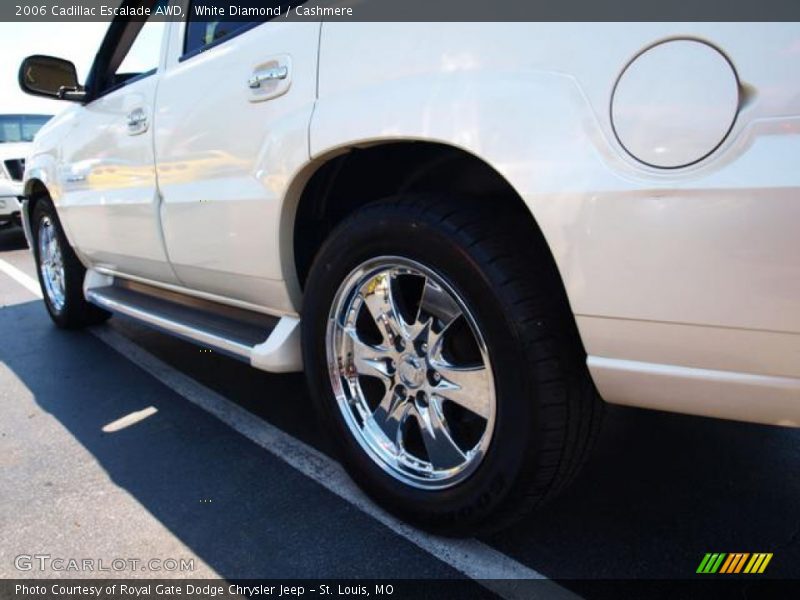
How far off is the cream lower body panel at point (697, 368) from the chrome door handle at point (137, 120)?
216cm

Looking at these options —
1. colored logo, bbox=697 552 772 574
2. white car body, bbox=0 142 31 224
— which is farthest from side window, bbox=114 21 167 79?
white car body, bbox=0 142 31 224

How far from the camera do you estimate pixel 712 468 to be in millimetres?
2225

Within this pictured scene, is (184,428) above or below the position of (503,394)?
below

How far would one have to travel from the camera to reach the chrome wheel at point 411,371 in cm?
177

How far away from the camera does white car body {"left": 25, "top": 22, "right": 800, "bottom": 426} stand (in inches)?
45.7

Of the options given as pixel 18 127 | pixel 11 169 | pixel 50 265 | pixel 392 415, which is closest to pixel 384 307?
pixel 392 415

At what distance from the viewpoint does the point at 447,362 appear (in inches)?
Result: 72.4

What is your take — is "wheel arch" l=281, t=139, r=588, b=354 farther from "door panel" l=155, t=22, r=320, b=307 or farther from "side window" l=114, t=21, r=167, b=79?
"side window" l=114, t=21, r=167, b=79

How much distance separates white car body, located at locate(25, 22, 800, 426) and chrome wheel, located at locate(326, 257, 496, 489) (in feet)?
1.24

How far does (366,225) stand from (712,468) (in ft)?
4.91

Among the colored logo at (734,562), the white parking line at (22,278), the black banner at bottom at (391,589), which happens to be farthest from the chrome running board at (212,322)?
the white parking line at (22,278)

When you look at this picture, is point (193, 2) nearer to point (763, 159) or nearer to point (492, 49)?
point (492, 49)

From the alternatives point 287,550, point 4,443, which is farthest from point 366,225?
point 4,443

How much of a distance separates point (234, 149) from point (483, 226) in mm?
1047
